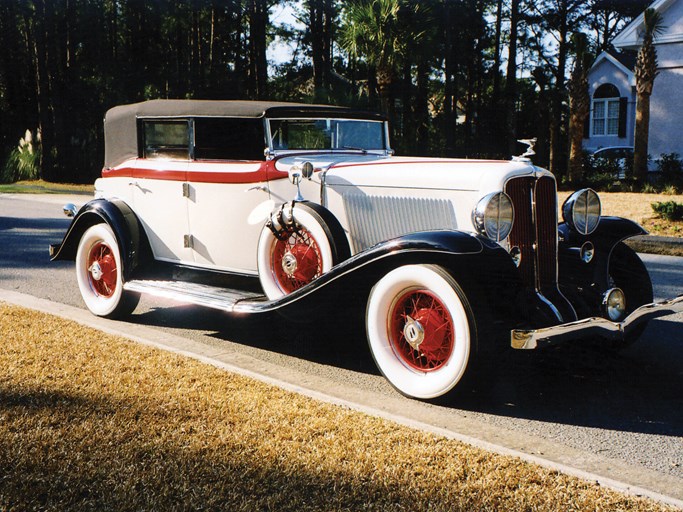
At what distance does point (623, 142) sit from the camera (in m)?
31.4

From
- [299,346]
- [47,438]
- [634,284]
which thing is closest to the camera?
[47,438]

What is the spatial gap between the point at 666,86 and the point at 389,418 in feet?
78.0

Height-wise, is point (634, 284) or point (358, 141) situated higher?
point (358, 141)

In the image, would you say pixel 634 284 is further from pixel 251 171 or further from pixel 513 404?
pixel 251 171

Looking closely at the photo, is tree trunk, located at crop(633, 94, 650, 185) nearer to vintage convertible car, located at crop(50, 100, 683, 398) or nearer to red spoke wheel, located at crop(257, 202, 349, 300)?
vintage convertible car, located at crop(50, 100, 683, 398)

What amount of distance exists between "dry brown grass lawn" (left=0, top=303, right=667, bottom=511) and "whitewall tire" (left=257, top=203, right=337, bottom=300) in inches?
38.6

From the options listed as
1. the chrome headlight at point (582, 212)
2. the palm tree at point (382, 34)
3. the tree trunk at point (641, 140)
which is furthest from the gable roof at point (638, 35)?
the chrome headlight at point (582, 212)

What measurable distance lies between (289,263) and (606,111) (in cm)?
3040

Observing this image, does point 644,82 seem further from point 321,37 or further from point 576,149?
point 321,37

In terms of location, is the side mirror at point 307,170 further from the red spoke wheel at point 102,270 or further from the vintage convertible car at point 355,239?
the red spoke wheel at point 102,270

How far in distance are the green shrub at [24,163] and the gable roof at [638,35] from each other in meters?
21.1

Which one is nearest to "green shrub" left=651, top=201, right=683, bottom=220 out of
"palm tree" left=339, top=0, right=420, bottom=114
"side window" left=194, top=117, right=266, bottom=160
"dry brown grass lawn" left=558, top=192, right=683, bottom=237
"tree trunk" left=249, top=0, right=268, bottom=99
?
"dry brown grass lawn" left=558, top=192, right=683, bottom=237

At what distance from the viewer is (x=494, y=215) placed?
425 cm

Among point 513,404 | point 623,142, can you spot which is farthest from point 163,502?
point 623,142
